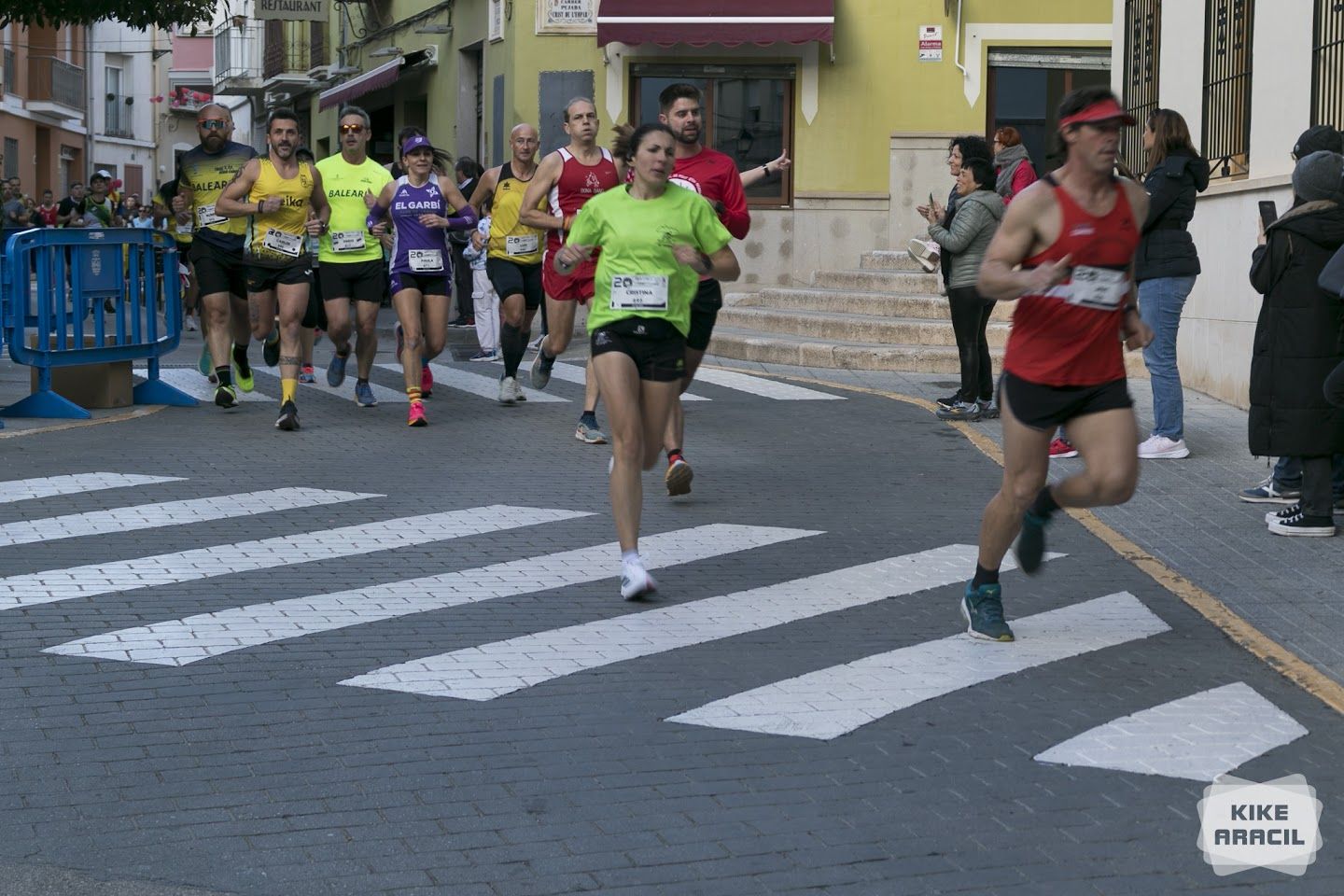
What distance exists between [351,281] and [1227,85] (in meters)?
6.82

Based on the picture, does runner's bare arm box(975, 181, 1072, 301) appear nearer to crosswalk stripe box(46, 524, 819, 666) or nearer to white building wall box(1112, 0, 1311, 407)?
crosswalk stripe box(46, 524, 819, 666)

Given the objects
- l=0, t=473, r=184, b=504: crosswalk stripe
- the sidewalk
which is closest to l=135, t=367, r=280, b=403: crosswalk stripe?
l=0, t=473, r=184, b=504: crosswalk stripe

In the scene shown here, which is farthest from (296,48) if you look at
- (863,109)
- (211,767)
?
(211,767)

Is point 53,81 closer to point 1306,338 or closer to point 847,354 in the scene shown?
point 847,354

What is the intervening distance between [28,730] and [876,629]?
295 cm

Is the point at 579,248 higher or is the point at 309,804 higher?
the point at 579,248

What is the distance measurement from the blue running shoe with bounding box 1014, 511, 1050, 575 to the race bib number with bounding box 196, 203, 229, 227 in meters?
7.75

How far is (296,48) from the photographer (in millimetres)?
40406

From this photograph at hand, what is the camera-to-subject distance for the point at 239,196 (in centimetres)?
1234

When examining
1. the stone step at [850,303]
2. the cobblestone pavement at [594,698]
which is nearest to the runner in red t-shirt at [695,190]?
the cobblestone pavement at [594,698]

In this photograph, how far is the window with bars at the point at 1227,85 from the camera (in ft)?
46.2

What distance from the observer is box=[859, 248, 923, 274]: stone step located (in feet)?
69.7

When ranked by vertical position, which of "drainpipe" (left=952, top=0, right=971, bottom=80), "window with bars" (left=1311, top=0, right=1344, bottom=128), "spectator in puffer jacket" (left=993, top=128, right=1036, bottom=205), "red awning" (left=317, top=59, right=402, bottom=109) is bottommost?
"spectator in puffer jacket" (left=993, top=128, right=1036, bottom=205)

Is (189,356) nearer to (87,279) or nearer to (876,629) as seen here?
(87,279)
